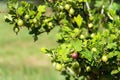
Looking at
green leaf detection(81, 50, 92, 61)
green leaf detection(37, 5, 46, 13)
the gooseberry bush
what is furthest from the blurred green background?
green leaf detection(81, 50, 92, 61)

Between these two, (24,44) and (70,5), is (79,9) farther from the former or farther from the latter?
(24,44)

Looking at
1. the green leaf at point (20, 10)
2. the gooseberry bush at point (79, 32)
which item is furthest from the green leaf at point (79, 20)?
the green leaf at point (20, 10)

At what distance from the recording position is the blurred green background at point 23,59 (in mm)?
7633

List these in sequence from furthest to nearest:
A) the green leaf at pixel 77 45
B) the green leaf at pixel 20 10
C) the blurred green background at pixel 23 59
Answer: the blurred green background at pixel 23 59
the green leaf at pixel 20 10
the green leaf at pixel 77 45

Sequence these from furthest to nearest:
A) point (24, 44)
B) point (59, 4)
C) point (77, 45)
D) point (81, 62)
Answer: point (24, 44) → point (59, 4) → point (81, 62) → point (77, 45)

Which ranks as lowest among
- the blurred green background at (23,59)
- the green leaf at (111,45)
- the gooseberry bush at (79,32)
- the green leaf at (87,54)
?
the green leaf at (87,54)

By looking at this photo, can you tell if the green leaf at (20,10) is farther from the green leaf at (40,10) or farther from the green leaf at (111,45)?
the green leaf at (111,45)

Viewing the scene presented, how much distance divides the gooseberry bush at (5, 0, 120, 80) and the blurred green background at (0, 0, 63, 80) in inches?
118

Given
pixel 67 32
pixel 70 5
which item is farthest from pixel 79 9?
pixel 67 32

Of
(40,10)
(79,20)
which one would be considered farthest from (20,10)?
(79,20)

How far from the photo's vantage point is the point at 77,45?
350 cm

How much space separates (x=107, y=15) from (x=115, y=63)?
0.57 m

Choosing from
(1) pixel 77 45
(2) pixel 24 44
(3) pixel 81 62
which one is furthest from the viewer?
(2) pixel 24 44

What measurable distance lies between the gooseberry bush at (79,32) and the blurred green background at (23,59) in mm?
2990
